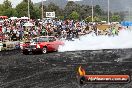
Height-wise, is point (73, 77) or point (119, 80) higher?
point (119, 80)

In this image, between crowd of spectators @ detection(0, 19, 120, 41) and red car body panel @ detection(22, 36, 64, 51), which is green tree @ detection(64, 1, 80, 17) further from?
red car body panel @ detection(22, 36, 64, 51)

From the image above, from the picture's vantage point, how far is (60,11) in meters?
121

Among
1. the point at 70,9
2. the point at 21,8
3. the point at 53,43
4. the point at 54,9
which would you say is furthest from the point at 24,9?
the point at 53,43

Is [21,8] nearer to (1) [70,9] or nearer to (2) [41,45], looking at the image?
(1) [70,9]

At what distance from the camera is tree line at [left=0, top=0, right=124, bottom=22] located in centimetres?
7889

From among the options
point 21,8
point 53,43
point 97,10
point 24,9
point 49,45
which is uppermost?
point 21,8

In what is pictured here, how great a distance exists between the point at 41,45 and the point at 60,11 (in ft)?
297

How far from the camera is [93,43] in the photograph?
3641cm

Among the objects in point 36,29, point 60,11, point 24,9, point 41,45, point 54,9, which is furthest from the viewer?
point 60,11

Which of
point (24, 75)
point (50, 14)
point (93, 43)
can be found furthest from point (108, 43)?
point (24, 75)

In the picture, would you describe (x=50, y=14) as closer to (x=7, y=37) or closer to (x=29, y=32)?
(x=29, y=32)

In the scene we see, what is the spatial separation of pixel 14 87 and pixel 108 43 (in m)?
24.0

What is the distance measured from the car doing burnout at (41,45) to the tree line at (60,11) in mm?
42353

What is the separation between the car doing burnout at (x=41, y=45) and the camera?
30594 millimetres
